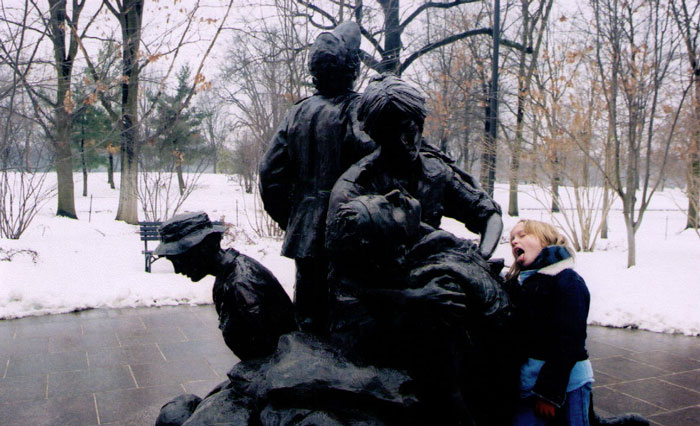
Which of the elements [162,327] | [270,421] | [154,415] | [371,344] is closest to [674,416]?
[371,344]

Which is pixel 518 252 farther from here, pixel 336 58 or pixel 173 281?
pixel 173 281

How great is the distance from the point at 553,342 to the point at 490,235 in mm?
517

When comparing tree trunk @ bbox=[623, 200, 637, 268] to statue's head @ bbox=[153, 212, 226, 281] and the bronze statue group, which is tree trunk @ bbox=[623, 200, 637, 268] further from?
statue's head @ bbox=[153, 212, 226, 281]

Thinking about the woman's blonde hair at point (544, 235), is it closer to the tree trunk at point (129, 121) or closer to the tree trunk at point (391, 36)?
the tree trunk at point (391, 36)

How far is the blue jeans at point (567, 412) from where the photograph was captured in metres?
2.42

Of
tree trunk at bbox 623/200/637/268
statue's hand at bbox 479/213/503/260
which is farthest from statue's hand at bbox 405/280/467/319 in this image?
tree trunk at bbox 623/200/637/268

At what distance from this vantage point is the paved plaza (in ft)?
13.8

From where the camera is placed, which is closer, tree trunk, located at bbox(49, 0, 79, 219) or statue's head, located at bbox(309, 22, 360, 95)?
statue's head, located at bbox(309, 22, 360, 95)

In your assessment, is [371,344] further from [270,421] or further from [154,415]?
[154,415]

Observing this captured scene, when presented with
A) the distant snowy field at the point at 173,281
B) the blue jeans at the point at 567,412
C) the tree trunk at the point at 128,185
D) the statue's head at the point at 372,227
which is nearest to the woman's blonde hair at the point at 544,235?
the blue jeans at the point at 567,412

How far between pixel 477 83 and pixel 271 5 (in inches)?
559

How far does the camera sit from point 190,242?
9.06ft

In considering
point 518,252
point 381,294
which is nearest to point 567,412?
point 518,252

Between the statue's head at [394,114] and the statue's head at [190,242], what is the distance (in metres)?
1.02
